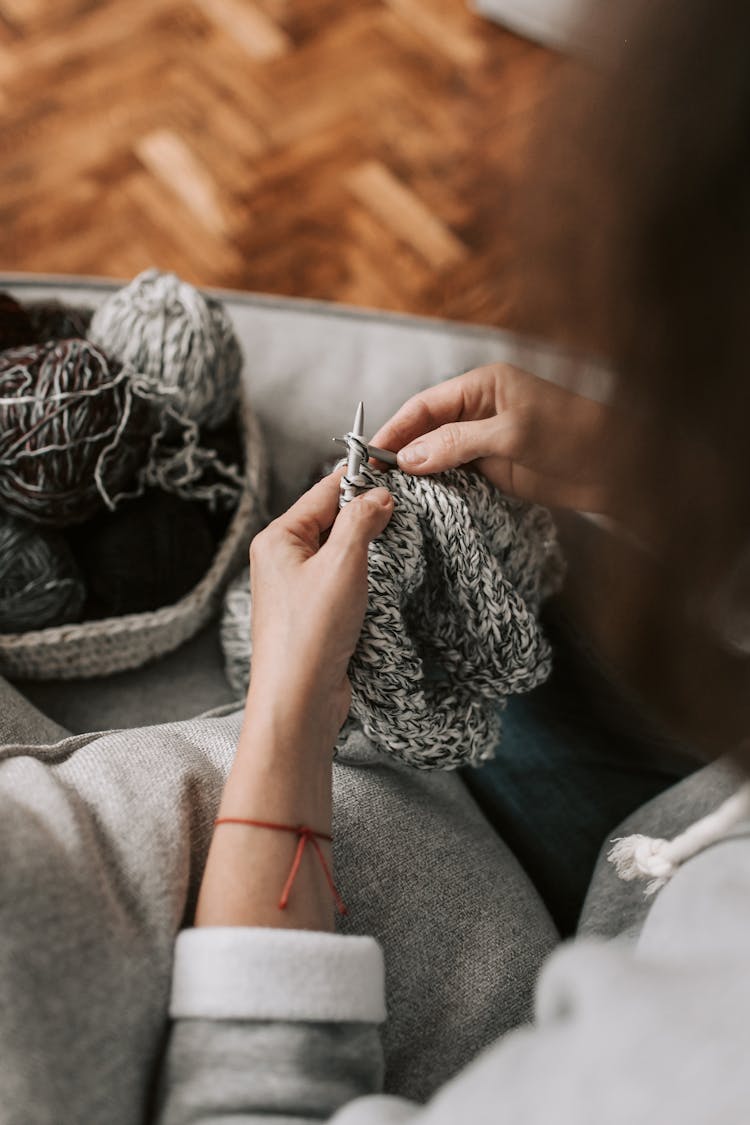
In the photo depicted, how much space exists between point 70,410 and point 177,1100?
548 millimetres

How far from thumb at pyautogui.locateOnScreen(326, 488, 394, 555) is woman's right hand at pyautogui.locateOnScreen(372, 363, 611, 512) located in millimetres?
59

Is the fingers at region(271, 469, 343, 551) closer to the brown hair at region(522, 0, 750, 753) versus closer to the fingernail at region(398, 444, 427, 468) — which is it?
the fingernail at region(398, 444, 427, 468)

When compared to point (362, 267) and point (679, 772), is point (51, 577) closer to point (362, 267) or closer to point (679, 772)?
point (679, 772)

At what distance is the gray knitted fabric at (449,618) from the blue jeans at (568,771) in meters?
0.10

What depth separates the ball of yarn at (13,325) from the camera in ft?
2.77

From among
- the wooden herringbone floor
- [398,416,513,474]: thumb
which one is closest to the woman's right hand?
[398,416,513,474]: thumb

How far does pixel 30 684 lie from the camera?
2.65 ft

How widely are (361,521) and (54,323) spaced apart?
0.49 metres

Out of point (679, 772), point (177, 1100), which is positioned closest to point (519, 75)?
point (679, 772)

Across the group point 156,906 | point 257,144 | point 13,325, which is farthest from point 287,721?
point 257,144

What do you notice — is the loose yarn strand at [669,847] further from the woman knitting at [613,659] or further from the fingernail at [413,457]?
the fingernail at [413,457]

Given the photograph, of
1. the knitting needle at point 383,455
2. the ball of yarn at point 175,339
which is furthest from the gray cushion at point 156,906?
the ball of yarn at point 175,339

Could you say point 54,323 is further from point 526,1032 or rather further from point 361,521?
point 526,1032

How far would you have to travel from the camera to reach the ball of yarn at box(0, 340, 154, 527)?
2.51ft
